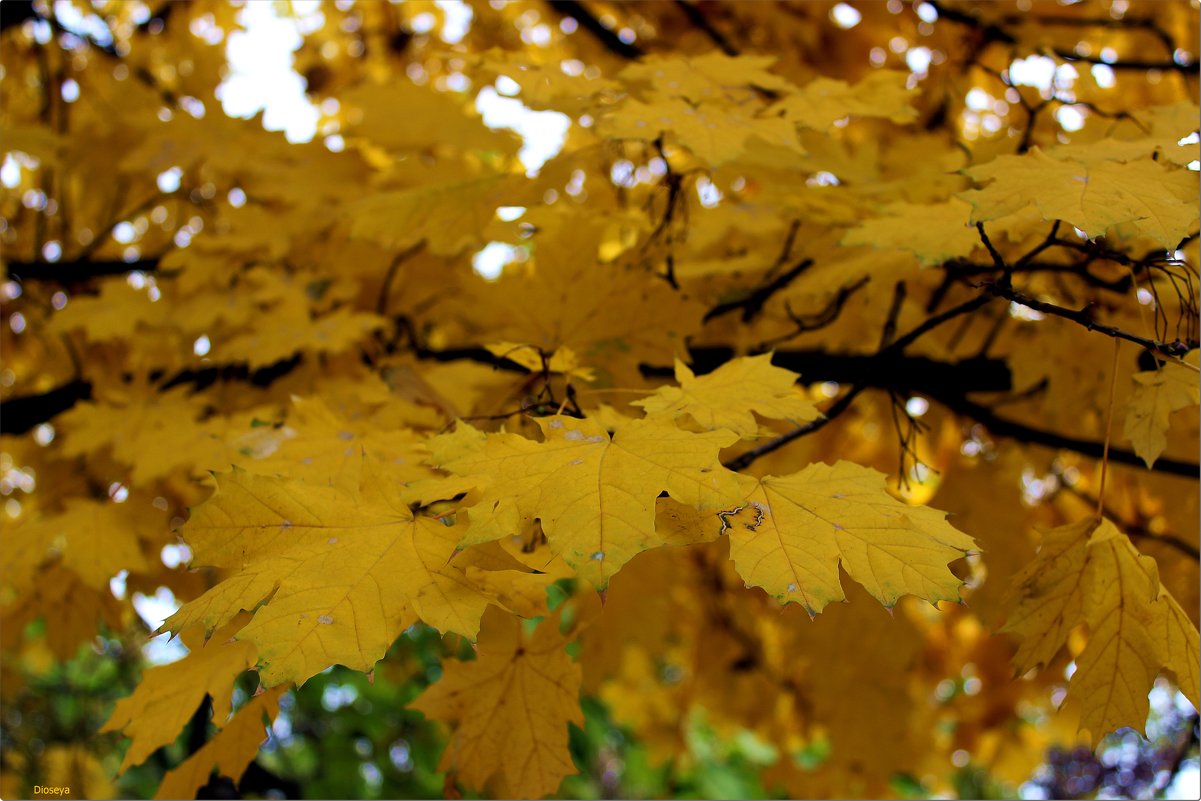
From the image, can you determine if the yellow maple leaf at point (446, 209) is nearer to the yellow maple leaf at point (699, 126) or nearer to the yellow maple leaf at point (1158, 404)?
the yellow maple leaf at point (699, 126)

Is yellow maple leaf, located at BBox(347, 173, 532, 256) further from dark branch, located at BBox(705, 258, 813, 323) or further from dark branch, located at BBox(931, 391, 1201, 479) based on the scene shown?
dark branch, located at BBox(931, 391, 1201, 479)

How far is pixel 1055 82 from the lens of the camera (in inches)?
65.6

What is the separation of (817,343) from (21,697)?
3132 millimetres

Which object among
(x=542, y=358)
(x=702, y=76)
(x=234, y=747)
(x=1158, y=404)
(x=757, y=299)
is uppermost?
(x=702, y=76)

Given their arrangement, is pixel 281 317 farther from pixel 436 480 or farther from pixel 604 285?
pixel 436 480

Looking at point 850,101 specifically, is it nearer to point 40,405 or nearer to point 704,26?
point 704,26

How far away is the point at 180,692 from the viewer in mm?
1011

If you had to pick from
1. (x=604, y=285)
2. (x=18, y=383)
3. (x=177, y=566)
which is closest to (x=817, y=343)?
(x=604, y=285)

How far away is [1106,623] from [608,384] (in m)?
0.67

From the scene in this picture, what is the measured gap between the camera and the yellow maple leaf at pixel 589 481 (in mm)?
722

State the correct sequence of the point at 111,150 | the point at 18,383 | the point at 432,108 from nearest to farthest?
the point at 432,108 → the point at 111,150 → the point at 18,383

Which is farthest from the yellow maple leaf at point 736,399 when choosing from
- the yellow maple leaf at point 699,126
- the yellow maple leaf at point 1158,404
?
the yellow maple leaf at point 1158,404

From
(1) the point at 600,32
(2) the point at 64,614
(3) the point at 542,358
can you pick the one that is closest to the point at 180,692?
(3) the point at 542,358

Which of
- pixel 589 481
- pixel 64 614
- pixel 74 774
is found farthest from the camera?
pixel 74 774
